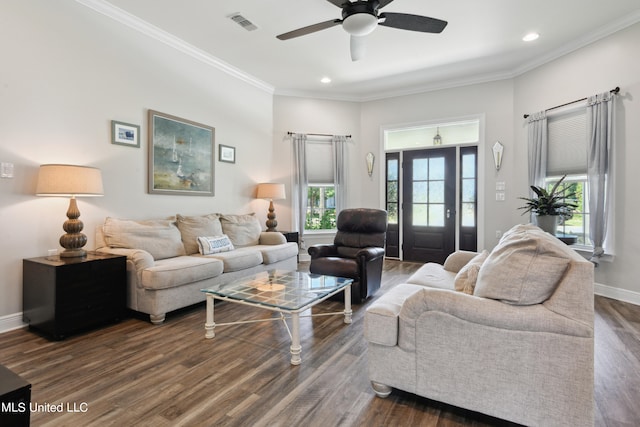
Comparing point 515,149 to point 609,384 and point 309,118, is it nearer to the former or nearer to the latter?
point 309,118

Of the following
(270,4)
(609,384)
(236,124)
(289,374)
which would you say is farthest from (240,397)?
(236,124)

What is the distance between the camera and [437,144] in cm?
568

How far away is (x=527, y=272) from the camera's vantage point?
5.03 feet

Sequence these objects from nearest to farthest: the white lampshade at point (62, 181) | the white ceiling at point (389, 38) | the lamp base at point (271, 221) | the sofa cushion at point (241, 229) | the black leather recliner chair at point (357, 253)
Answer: the white lampshade at point (62, 181)
the white ceiling at point (389, 38)
the black leather recliner chair at point (357, 253)
the sofa cushion at point (241, 229)
the lamp base at point (271, 221)

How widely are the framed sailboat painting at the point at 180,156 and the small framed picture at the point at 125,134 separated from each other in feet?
0.55

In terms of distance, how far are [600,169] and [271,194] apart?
4.25 meters

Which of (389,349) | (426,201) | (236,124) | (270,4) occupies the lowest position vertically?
(389,349)

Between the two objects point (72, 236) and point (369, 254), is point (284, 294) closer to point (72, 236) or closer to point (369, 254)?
point (369, 254)

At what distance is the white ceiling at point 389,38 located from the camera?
11.0 feet

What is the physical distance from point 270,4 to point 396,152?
3445 mm

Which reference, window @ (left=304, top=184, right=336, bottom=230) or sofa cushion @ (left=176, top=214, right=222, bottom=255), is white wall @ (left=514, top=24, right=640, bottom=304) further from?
sofa cushion @ (left=176, top=214, right=222, bottom=255)

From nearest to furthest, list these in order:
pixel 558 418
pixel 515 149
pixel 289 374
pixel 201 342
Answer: pixel 558 418, pixel 289 374, pixel 201 342, pixel 515 149

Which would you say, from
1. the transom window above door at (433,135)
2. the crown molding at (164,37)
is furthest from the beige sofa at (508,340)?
the transom window above door at (433,135)

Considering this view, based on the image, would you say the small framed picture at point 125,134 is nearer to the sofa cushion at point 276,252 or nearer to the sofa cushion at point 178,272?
the sofa cushion at point 178,272
